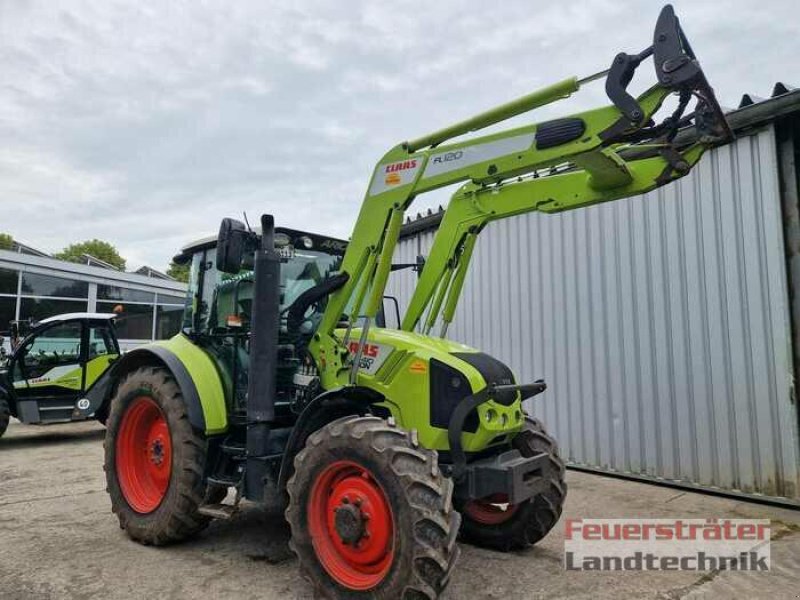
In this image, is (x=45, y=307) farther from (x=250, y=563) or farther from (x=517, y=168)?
(x=517, y=168)

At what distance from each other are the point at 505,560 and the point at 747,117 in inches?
177

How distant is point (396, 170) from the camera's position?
3762 millimetres

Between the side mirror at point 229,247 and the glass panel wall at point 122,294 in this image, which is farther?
the glass panel wall at point 122,294

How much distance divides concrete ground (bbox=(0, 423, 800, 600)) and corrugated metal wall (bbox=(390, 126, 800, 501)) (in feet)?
1.97

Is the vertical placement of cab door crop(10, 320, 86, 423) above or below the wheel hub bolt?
above

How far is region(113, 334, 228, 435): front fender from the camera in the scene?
3.97 meters

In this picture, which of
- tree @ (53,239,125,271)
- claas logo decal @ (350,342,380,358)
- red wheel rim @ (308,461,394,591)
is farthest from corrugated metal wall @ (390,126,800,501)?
tree @ (53,239,125,271)

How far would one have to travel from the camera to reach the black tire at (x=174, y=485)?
394 cm

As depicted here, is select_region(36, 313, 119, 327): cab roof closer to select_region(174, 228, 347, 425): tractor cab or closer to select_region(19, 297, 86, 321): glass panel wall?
select_region(174, 228, 347, 425): tractor cab

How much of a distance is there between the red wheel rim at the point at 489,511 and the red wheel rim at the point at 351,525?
3.78 feet

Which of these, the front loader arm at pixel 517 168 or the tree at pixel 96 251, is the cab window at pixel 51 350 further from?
the tree at pixel 96 251

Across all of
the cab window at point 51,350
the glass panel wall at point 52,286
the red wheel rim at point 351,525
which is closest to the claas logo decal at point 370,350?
the red wheel rim at point 351,525

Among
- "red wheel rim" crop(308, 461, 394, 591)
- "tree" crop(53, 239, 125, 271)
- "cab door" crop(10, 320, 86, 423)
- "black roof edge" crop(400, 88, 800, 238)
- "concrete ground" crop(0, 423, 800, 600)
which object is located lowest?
"concrete ground" crop(0, 423, 800, 600)

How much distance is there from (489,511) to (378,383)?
1386 mm
